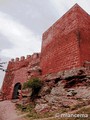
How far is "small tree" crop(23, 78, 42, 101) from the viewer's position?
10.3 meters

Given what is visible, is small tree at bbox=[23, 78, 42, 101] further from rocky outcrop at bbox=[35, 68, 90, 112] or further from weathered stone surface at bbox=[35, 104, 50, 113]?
weathered stone surface at bbox=[35, 104, 50, 113]

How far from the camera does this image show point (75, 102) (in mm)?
7246

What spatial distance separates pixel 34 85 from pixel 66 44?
9.92ft

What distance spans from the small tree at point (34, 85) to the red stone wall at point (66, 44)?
3.44 ft

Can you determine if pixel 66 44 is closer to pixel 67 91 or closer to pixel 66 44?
pixel 66 44

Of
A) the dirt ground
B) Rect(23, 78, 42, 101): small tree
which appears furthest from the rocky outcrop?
the dirt ground

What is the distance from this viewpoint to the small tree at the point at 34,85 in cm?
1027

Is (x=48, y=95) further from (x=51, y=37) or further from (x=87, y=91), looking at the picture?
(x=51, y=37)

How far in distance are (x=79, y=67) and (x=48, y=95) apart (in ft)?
7.35

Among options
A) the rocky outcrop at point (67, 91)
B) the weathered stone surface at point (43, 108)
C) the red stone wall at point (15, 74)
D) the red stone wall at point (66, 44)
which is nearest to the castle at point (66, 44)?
the red stone wall at point (66, 44)

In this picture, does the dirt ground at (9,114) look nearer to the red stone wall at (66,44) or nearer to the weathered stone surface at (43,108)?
the weathered stone surface at (43,108)

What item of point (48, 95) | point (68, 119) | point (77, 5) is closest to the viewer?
point (68, 119)

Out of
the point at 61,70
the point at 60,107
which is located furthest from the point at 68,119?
the point at 61,70

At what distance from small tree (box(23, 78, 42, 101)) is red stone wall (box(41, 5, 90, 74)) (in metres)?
1.05
